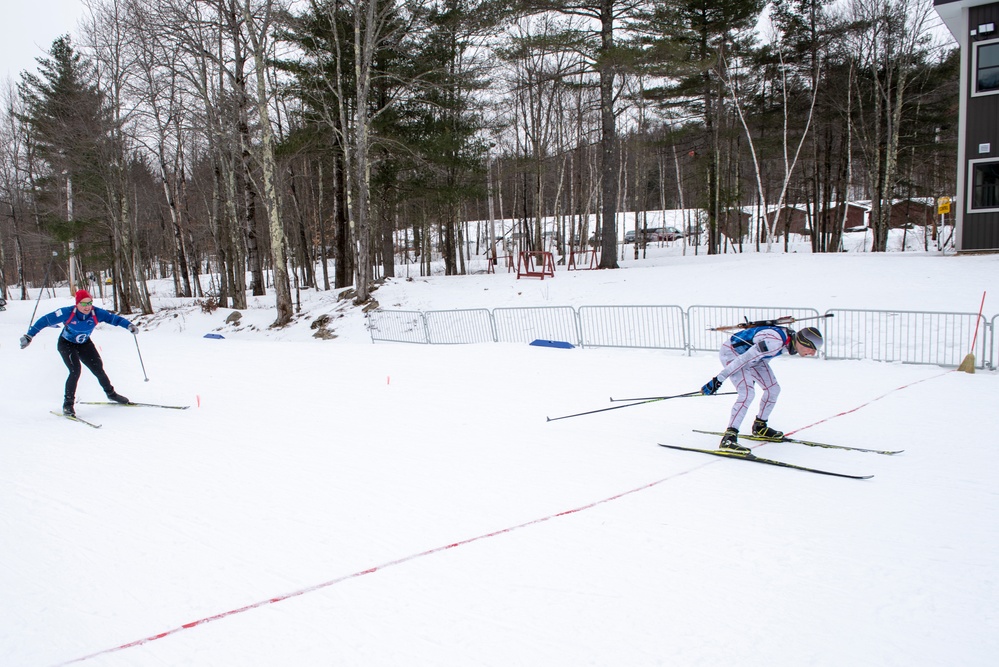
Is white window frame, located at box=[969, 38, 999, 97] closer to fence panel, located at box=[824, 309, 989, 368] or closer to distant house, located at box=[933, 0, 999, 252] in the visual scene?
distant house, located at box=[933, 0, 999, 252]

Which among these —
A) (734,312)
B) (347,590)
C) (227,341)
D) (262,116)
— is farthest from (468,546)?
(262,116)

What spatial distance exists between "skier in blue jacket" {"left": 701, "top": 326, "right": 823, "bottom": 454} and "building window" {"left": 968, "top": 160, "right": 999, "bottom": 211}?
15745 millimetres

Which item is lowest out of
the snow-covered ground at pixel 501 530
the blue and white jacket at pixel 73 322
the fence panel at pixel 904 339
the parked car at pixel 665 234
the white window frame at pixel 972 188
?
the snow-covered ground at pixel 501 530

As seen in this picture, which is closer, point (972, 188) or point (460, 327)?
point (460, 327)

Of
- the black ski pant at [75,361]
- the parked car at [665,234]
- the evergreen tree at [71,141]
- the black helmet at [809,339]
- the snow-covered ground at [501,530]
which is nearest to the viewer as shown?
the snow-covered ground at [501,530]

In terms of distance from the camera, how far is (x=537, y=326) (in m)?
14.8

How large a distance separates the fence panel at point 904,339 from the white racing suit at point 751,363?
4878 mm

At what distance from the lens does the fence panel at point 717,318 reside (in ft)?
39.1

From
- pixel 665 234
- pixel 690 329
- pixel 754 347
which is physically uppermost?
pixel 665 234

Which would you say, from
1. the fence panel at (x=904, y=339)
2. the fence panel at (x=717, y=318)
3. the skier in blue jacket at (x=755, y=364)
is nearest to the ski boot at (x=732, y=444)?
the skier in blue jacket at (x=755, y=364)

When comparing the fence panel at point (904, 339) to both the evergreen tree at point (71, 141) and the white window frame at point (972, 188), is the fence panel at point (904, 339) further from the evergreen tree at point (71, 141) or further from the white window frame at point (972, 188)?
the evergreen tree at point (71, 141)

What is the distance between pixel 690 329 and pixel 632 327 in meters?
1.75

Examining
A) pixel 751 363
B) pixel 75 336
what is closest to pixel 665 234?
pixel 751 363

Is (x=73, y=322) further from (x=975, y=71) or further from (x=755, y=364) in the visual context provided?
(x=975, y=71)
